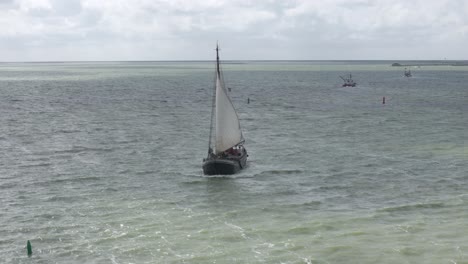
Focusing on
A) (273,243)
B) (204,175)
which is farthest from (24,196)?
(273,243)

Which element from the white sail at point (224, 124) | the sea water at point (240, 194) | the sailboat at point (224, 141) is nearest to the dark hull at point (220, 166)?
the sailboat at point (224, 141)

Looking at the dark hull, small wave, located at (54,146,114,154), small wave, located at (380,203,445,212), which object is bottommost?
small wave, located at (380,203,445,212)

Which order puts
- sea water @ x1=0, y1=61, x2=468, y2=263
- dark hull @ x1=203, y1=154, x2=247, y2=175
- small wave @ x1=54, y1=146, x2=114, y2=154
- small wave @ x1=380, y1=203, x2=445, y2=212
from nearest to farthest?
sea water @ x1=0, y1=61, x2=468, y2=263
small wave @ x1=380, y1=203, x2=445, y2=212
dark hull @ x1=203, y1=154, x2=247, y2=175
small wave @ x1=54, y1=146, x2=114, y2=154

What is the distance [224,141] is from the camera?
56.9 meters

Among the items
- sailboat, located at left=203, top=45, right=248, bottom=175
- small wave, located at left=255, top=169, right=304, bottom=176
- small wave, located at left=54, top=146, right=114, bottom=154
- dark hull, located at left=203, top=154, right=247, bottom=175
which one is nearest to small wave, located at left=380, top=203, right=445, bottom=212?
small wave, located at left=255, top=169, right=304, bottom=176

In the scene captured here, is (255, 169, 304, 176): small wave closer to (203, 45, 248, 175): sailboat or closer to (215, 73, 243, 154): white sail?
(203, 45, 248, 175): sailboat

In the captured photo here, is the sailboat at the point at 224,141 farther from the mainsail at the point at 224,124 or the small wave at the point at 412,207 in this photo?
the small wave at the point at 412,207

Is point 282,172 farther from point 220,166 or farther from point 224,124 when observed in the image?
point 224,124

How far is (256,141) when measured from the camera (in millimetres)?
75812

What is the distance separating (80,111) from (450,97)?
328ft

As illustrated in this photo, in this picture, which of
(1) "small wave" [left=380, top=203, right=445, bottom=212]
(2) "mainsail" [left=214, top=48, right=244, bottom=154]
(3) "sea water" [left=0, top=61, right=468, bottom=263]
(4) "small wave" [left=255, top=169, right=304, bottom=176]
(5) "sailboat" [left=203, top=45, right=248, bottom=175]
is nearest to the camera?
(3) "sea water" [left=0, top=61, right=468, bottom=263]

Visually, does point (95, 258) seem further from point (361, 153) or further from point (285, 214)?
point (361, 153)

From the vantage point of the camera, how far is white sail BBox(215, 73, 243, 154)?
56.0 meters

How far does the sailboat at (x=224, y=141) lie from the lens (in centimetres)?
5325
